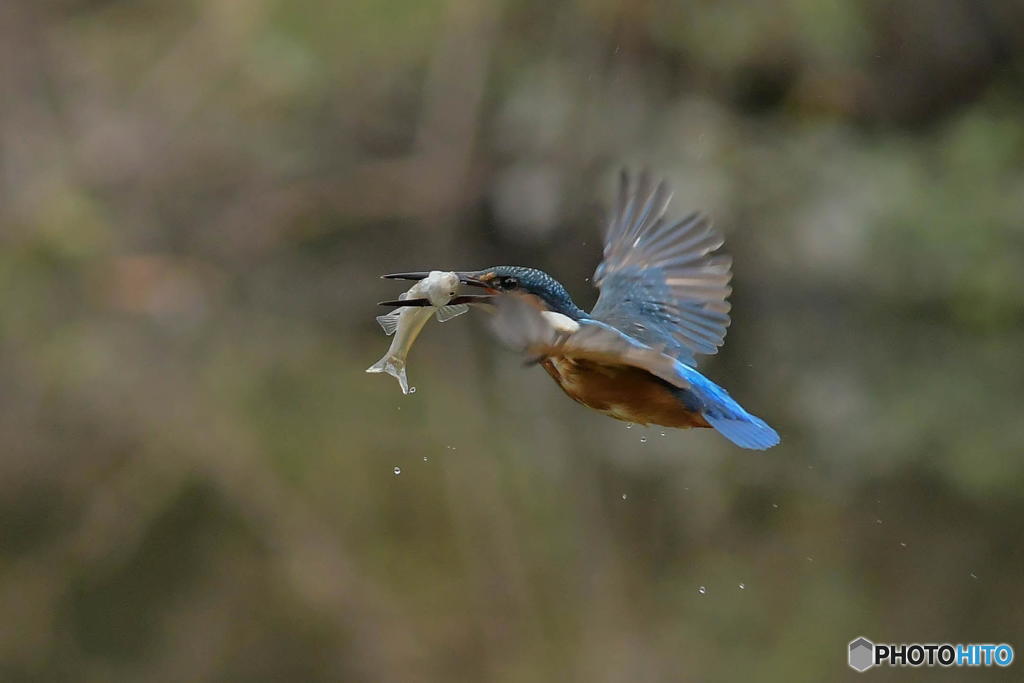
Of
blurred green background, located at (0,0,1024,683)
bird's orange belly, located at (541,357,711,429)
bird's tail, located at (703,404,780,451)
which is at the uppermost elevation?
bird's orange belly, located at (541,357,711,429)

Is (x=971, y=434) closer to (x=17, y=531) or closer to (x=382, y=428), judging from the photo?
(x=382, y=428)

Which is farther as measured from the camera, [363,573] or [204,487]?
[204,487]

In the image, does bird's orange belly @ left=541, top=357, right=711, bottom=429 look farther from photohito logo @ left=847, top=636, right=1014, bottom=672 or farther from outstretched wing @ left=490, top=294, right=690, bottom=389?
photohito logo @ left=847, top=636, right=1014, bottom=672

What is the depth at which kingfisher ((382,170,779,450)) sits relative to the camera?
190 cm

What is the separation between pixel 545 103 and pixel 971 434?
2.51m

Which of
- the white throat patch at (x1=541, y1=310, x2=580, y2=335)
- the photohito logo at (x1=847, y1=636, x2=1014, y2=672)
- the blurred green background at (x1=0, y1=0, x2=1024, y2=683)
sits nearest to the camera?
the white throat patch at (x1=541, y1=310, x2=580, y2=335)

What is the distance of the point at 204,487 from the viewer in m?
4.94

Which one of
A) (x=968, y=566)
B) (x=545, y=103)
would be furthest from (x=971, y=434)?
(x=545, y=103)

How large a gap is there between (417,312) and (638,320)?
1.46ft

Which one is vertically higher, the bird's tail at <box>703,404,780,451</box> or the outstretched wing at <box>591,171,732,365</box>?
the outstretched wing at <box>591,171,732,365</box>

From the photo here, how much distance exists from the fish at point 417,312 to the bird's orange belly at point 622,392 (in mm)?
187

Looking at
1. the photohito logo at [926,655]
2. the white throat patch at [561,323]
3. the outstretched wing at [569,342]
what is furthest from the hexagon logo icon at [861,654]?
the white throat patch at [561,323]

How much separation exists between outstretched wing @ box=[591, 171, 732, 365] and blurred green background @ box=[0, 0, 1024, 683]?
142cm

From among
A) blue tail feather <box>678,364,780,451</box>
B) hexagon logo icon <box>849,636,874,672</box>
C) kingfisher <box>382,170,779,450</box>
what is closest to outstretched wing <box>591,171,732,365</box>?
kingfisher <box>382,170,779,450</box>
